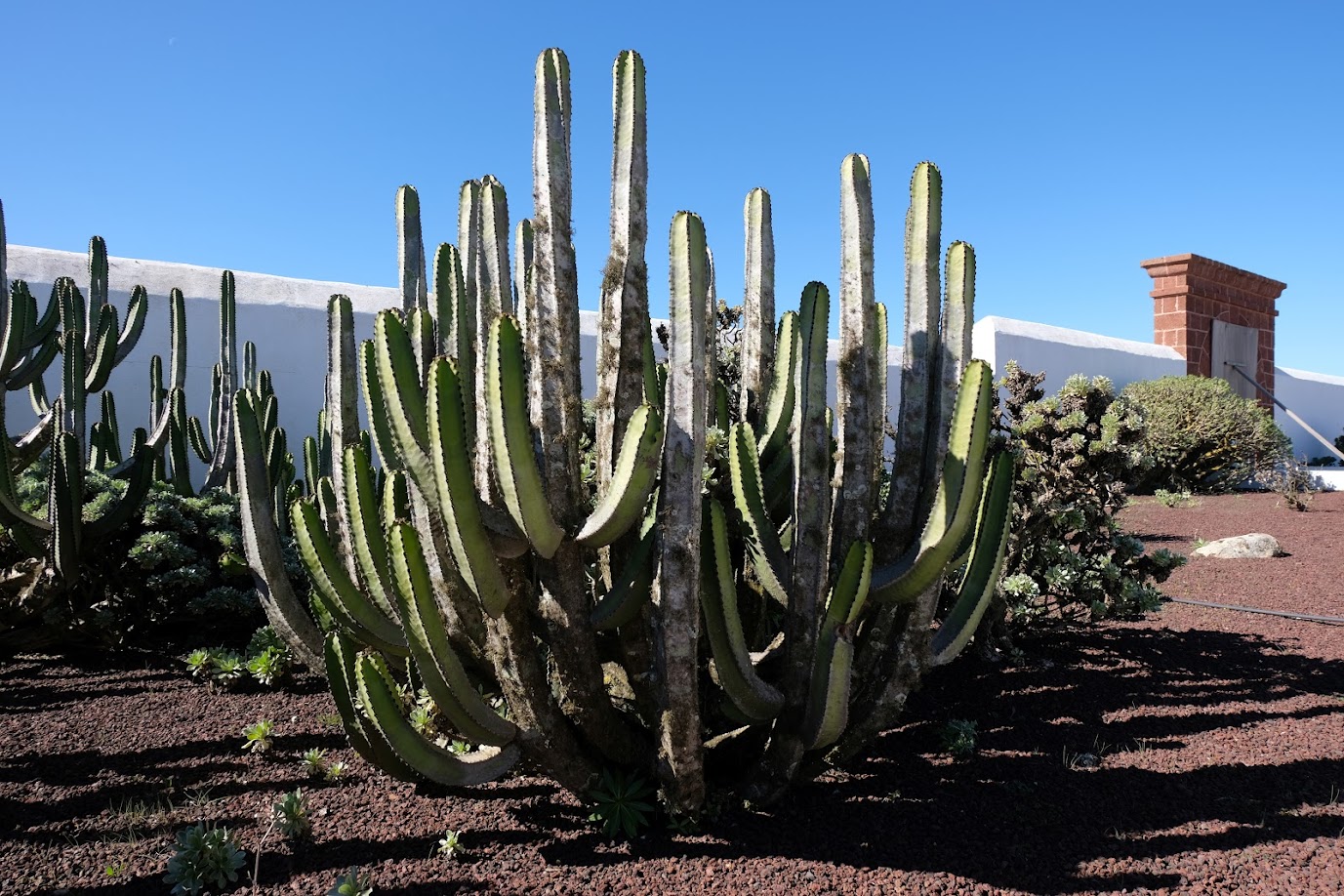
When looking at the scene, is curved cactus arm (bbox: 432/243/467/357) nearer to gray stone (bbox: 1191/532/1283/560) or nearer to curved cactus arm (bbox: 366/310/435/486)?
curved cactus arm (bbox: 366/310/435/486)

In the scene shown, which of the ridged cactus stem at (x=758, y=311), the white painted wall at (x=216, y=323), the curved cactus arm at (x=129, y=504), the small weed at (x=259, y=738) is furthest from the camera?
the white painted wall at (x=216, y=323)

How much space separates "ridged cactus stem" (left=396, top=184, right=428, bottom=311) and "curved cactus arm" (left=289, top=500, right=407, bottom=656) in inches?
36.5

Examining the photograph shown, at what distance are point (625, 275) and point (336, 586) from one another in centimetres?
133

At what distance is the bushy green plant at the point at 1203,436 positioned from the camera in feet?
42.3

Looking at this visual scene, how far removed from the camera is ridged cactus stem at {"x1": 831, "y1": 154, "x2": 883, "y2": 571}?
2801mm

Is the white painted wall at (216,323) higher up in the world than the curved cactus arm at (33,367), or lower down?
higher up

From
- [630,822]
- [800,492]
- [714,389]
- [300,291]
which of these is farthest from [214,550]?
[300,291]

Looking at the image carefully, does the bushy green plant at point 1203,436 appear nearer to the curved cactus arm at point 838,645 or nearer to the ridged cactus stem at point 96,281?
the curved cactus arm at point 838,645

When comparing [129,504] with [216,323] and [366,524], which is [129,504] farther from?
[216,323]

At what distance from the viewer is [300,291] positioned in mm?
9695

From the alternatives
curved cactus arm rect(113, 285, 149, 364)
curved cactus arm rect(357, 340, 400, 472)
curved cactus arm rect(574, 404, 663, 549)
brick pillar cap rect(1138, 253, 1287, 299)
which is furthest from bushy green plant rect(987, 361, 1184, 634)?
brick pillar cap rect(1138, 253, 1287, 299)

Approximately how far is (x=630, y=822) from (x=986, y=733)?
1.63 meters

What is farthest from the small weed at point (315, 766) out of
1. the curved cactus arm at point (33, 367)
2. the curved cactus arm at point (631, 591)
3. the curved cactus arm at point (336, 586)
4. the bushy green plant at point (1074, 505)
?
the curved cactus arm at point (33, 367)

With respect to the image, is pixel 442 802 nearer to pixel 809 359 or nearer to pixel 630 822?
pixel 630 822
